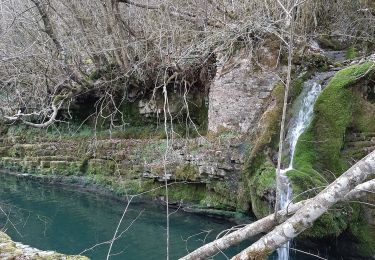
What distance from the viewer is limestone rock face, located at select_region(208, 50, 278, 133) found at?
796cm

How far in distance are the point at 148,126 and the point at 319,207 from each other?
876cm

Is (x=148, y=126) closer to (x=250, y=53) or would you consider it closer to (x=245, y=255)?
(x=250, y=53)

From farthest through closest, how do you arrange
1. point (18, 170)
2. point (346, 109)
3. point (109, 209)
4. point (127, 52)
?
point (18, 170), point (127, 52), point (109, 209), point (346, 109)

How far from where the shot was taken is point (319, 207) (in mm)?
2596

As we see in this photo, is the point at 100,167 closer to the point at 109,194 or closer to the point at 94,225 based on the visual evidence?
the point at 109,194

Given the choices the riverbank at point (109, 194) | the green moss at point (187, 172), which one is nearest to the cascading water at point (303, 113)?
the riverbank at point (109, 194)

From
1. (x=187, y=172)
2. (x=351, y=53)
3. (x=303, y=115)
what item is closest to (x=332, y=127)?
(x=303, y=115)

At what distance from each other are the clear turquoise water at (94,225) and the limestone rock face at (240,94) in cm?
190

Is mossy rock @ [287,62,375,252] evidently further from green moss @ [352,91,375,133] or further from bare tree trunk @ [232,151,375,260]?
bare tree trunk @ [232,151,375,260]

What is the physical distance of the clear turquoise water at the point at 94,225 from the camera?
693cm

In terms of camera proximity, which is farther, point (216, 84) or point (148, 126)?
point (148, 126)

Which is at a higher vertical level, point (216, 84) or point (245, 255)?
point (216, 84)

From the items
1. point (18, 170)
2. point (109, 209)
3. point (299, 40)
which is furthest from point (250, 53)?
point (18, 170)

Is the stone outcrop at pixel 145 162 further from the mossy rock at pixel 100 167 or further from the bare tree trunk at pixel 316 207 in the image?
the bare tree trunk at pixel 316 207
